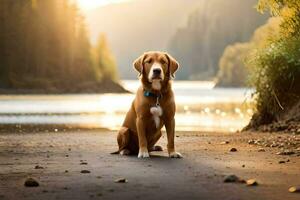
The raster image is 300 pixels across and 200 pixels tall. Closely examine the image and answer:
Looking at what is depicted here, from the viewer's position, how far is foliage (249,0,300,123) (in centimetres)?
1667

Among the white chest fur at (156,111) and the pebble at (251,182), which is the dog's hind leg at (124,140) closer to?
the white chest fur at (156,111)

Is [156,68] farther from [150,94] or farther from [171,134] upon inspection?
[171,134]

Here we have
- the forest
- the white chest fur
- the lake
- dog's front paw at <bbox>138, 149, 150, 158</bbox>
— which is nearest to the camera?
the white chest fur

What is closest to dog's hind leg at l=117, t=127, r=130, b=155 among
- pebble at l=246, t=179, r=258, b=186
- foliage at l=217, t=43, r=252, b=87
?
pebble at l=246, t=179, r=258, b=186

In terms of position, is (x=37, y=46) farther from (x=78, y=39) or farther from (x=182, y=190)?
(x=182, y=190)

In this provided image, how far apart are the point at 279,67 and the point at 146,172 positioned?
916 cm

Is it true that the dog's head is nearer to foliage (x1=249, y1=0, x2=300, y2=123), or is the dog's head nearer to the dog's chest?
the dog's chest

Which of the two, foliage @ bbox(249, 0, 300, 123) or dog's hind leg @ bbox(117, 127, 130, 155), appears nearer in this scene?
dog's hind leg @ bbox(117, 127, 130, 155)

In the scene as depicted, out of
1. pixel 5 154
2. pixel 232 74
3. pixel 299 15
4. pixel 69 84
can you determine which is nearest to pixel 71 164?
pixel 5 154

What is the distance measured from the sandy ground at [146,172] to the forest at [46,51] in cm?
7817

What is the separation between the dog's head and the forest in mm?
79308

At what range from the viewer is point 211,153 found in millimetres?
11492

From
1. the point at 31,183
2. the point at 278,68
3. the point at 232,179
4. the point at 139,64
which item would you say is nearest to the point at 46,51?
the point at 278,68

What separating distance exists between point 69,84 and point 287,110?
8219 centimetres
